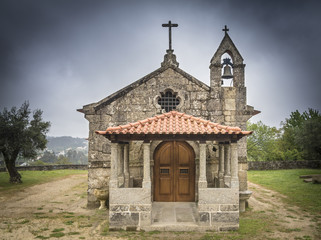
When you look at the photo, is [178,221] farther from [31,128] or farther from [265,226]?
[31,128]

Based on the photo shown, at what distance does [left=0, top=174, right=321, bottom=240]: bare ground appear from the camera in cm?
626

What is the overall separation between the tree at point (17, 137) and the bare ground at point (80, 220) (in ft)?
15.9

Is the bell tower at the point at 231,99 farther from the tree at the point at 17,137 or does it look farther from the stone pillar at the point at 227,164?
the tree at the point at 17,137

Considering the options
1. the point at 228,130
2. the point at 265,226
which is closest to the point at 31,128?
the point at 228,130

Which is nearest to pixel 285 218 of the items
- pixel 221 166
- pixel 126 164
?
pixel 221 166

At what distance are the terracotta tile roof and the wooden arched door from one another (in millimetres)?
1566

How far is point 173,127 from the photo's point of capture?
6.98 meters

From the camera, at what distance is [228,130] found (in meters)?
6.75

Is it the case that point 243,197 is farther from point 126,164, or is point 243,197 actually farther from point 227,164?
point 126,164

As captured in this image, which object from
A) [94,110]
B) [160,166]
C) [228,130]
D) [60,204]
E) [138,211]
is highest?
[94,110]

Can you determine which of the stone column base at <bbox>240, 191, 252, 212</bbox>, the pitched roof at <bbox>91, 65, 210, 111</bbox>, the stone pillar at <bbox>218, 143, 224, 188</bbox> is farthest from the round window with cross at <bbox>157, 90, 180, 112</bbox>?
the stone column base at <bbox>240, 191, 252, 212</bbox>

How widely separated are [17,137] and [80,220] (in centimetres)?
1071

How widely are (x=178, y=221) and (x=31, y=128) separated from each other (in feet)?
47.2

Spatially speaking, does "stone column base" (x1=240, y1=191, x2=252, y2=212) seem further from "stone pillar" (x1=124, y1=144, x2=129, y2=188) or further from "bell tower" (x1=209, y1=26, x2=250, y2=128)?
"stone pillar" (x1=124, y1=144, x2=129, y2=188)
